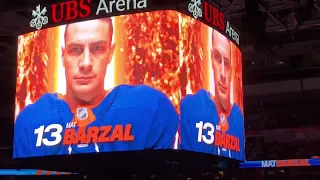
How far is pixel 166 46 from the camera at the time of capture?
5777mm

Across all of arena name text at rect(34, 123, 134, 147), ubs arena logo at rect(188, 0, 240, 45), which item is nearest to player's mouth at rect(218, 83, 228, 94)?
ubs arena logo at rect(188, 0, 240, 45)

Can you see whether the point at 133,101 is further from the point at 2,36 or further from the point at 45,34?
the point at 2,36

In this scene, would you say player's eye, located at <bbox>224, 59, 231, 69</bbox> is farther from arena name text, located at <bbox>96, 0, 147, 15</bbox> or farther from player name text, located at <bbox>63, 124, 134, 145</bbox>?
player name text, located at <bbox>63, 124, 134, 145</bbox>

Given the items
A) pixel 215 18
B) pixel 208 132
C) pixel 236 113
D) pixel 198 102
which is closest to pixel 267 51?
pixel 236 113

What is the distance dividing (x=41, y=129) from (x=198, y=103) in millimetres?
1935

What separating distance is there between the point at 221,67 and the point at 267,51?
232 inches

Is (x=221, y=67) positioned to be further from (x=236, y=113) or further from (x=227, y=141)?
(x=227, y=141)

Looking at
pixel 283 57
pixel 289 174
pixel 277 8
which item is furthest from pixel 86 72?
pixel 289 174

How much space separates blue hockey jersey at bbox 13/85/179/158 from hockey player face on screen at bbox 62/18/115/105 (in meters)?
0.18

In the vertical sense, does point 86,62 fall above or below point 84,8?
below

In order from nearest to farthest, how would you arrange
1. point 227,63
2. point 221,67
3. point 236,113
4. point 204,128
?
1. point 204,128
2. point 221,67
3. point 227,63
4. point 236,113

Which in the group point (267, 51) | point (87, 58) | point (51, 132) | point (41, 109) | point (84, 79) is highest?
point (267, 51)

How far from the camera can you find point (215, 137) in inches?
244

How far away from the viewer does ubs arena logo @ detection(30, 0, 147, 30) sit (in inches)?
241
